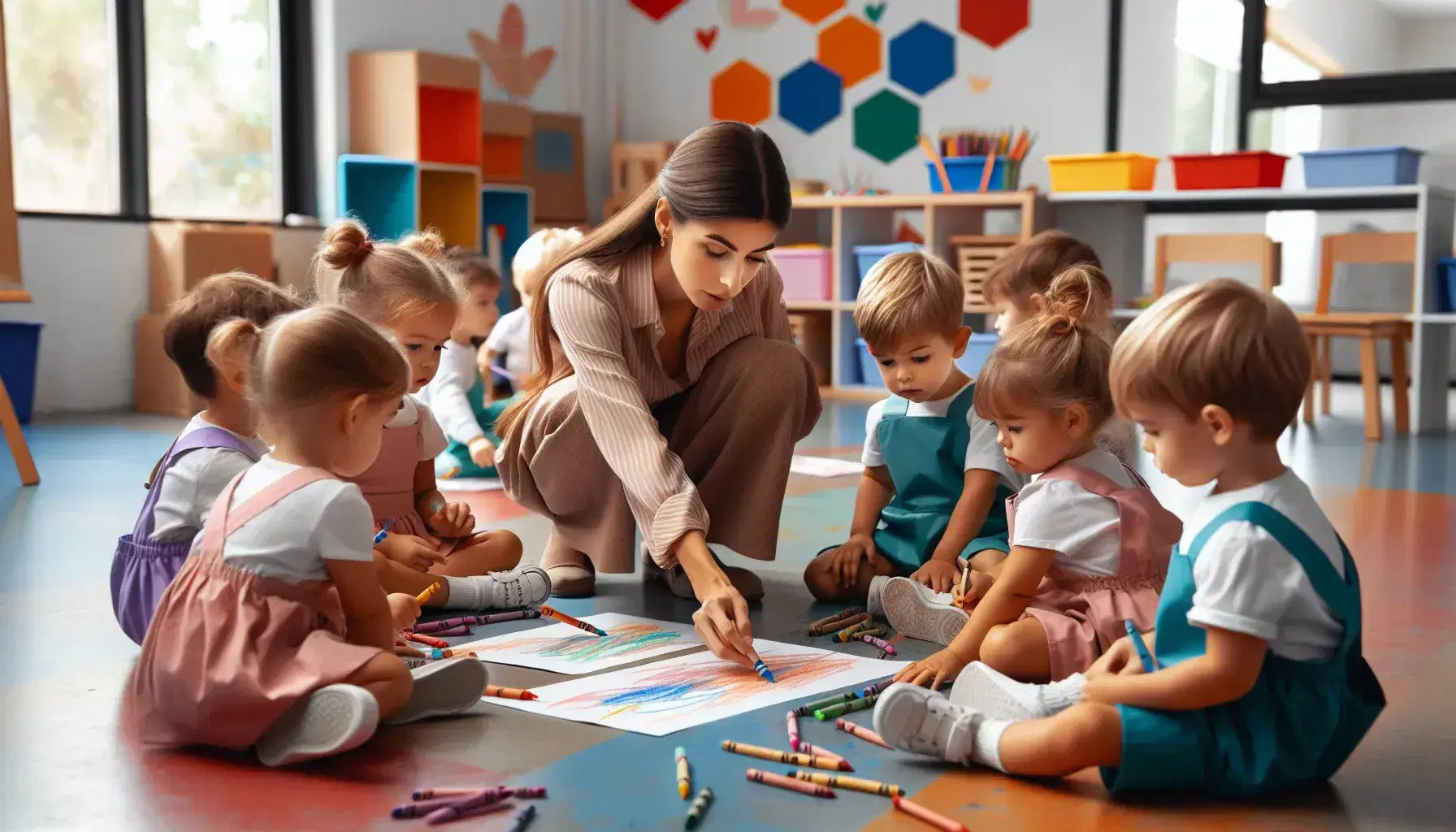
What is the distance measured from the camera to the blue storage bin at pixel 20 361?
4.22 meters

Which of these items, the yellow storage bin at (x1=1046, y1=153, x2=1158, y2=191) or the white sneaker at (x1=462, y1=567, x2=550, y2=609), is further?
the yellow storage bin at (x1=1046, y1=153, x2=1158, y2=191)

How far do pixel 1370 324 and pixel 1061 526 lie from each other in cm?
345

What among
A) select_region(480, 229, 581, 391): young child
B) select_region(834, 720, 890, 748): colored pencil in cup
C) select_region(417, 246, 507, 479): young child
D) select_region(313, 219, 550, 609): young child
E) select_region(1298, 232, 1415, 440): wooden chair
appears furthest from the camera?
select_region(1298, 232, 1415, 440): wooden chair

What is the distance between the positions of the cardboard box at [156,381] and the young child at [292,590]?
3.45 meters

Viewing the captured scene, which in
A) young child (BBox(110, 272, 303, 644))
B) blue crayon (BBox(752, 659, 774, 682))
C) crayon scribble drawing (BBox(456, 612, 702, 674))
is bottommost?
crayon scribble drawing (BBox(456, 612, 702, 674))

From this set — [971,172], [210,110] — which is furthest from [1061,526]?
[210,110]

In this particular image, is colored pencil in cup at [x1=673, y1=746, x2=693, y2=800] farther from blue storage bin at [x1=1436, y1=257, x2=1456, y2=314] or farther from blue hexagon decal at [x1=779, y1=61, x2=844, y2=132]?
blue hexagon decal at [x1=779, y1=61, x2=844, y2=132]

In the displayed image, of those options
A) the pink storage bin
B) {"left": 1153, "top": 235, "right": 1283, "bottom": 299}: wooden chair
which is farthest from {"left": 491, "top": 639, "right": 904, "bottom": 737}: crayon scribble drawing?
the pink storage bin

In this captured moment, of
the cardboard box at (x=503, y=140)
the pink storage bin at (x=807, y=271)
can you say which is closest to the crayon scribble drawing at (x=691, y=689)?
the pink storage bin at (x=807, y=271)

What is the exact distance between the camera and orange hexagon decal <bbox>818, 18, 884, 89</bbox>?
6.20 m

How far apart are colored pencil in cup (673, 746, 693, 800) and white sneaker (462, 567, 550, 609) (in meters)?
0.65

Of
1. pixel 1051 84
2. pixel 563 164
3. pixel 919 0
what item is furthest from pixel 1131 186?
pixel 563 164

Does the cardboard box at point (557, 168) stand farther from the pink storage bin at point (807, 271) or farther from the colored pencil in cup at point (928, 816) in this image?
the colored pencil in cup at point (928, 816)

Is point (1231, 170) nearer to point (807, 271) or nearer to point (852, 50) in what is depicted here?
point (807, 271)
